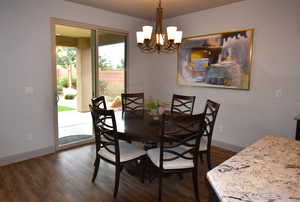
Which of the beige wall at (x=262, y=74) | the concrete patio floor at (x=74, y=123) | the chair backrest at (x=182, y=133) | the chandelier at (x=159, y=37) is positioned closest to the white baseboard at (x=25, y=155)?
the concrete patio floor at (x=74, y=123)

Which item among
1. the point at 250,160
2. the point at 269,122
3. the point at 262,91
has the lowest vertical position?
the point at 269,122

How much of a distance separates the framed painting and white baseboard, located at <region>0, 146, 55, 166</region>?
2.95 metres

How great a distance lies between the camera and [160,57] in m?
4.90

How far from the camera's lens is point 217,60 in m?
3.80

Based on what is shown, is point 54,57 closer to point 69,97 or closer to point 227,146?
point 69,97

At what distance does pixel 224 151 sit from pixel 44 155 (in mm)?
3232

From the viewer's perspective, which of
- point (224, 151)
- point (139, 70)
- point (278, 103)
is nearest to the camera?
point (278, 103)

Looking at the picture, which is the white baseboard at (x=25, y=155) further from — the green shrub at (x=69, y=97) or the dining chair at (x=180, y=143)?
the green shrub at (x=69, y=97)

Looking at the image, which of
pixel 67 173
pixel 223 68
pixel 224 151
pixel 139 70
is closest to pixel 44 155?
pixel 67 173

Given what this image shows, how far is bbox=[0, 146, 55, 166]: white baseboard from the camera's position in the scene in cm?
307

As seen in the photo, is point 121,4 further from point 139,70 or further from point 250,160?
point 250,160

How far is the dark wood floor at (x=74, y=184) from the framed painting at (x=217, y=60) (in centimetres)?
153

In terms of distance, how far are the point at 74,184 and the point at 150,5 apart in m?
3.20

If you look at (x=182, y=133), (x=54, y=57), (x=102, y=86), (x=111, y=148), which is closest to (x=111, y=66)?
(x=102, y=86)
